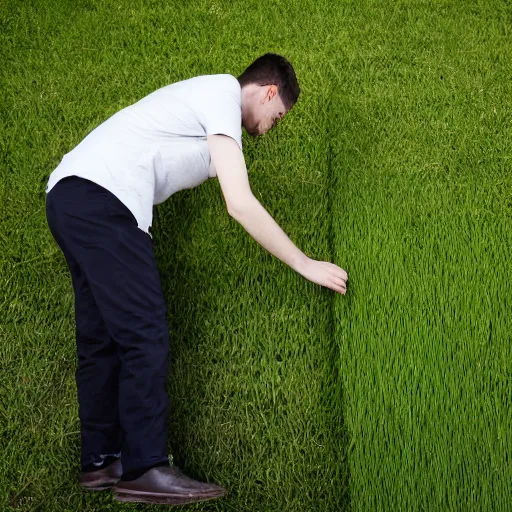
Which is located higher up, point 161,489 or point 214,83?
point 214,83

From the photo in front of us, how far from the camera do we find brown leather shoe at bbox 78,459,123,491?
1.99 m

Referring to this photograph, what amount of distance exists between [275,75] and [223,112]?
1.06 feet

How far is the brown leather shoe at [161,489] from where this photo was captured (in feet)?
5.84

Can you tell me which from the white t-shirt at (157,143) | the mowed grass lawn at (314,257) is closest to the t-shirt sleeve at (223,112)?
the white t-shirt at (157,143)

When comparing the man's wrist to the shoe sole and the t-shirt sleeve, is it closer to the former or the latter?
the t-shirt sleeve

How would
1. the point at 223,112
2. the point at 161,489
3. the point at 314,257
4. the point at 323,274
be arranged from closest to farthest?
the point at 161,489 < the point at 223,112 < the point at 323,274 < the point at 314,257

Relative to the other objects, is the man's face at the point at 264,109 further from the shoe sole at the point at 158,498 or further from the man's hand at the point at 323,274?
the shoe sole at the point at 158,498

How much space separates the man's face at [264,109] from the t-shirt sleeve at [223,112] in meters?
0.11

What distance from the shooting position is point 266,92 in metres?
2.08

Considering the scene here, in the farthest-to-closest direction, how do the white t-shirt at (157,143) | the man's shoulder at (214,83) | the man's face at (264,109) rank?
1. the man's face at (264,109)
2. the man's shoulder at (214,83)
3. the white t-shirt at (157,143)

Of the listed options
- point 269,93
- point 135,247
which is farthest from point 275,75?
point 135,247

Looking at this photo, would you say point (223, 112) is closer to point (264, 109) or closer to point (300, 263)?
point (264, 109)

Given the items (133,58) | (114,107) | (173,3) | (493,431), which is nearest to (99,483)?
(493,431)

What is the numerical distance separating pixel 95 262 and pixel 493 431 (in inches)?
57.6
